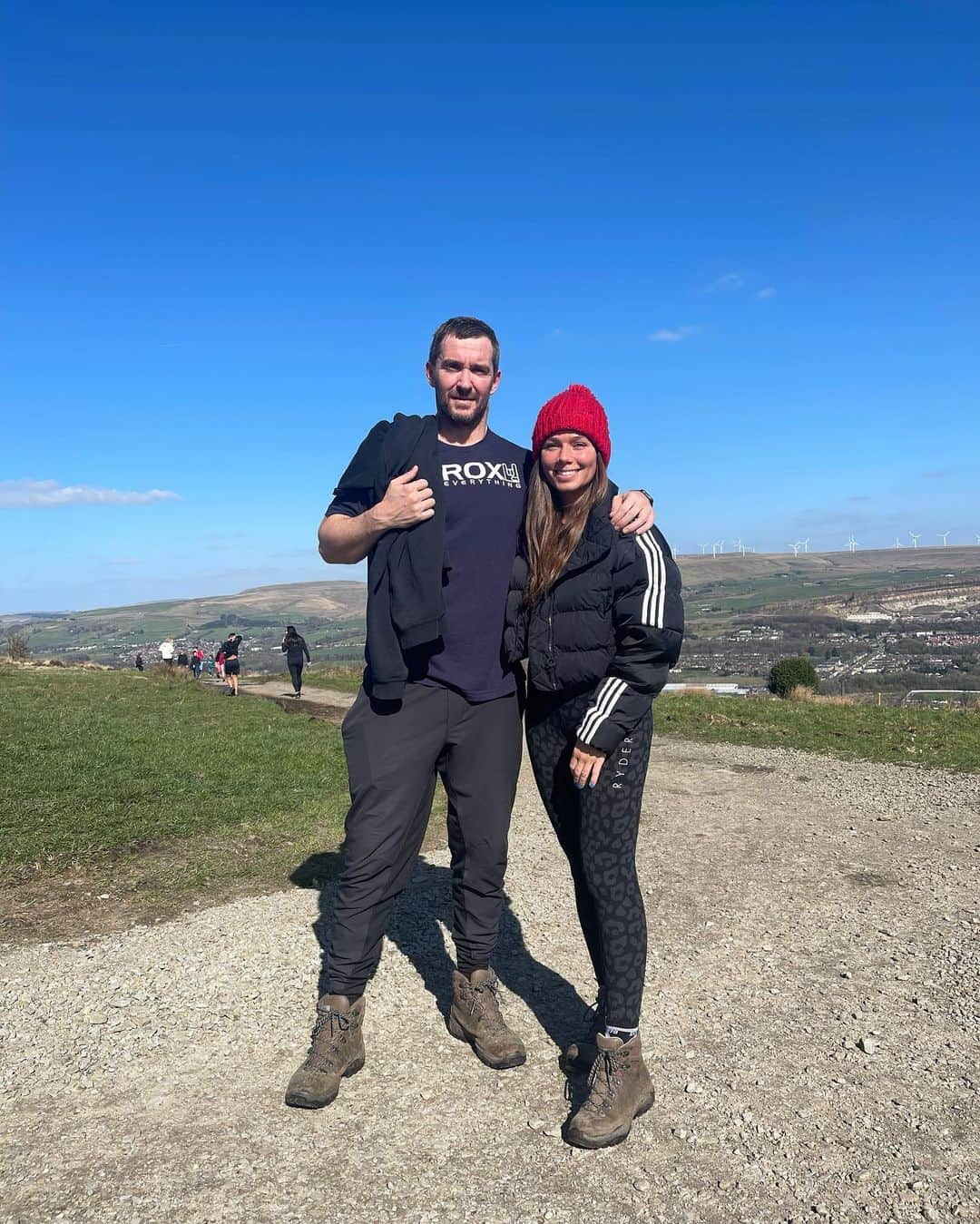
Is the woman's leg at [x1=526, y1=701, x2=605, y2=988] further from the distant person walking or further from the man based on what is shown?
the distant person walking

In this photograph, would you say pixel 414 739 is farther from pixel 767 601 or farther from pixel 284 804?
pixel 767 601

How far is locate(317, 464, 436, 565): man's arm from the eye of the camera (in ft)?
9.70

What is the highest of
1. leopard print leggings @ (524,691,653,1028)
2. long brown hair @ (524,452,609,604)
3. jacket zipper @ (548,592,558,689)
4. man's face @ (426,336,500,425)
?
man's face @ (426,336,500,425)

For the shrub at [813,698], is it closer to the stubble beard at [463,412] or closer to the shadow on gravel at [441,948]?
the shadow on gravel at [441,948]

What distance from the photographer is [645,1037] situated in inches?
134

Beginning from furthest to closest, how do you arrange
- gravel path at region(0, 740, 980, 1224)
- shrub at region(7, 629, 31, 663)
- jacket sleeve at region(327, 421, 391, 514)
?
shrub at region(7, 629, 31, 663) < jacket sleeve at region(327, 421, 391, 514) < gravel path at region(0, 740, 980, 1224)

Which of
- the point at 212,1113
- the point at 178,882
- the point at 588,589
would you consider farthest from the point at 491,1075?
the point at 178,882

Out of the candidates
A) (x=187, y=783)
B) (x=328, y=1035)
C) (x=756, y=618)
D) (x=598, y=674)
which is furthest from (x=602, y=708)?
(x=756, y=618)

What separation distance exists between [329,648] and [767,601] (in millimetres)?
48369

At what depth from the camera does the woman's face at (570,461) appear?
2916mm

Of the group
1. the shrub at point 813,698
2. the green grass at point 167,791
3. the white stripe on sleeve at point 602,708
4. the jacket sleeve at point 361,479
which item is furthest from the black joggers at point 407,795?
the shrub at point 813,698

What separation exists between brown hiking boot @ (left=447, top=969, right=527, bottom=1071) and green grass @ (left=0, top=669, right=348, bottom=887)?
8.41 ft

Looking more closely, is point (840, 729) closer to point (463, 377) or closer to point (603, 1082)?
point (603, 1082)

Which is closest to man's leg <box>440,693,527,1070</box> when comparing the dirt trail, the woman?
the woman
